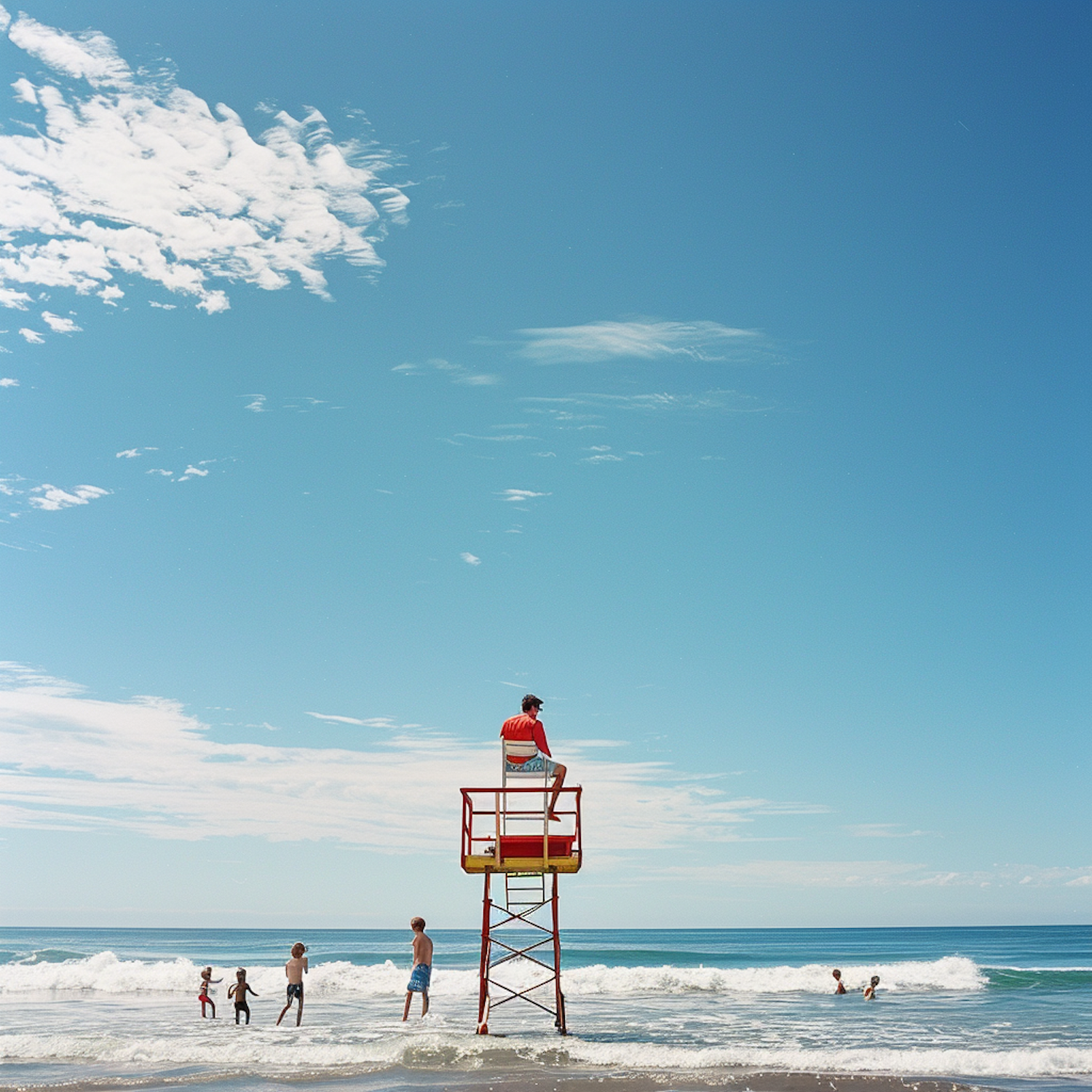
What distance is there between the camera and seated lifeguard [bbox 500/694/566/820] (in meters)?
15.3

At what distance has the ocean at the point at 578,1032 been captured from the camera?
14.8 meters

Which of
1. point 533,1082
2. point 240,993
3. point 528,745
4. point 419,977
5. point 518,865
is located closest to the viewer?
point 533,1082

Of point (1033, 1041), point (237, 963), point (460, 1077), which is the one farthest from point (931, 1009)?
point (237, 963)

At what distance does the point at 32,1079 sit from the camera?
14.6 meters

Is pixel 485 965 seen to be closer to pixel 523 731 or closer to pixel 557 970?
pixel 557 970

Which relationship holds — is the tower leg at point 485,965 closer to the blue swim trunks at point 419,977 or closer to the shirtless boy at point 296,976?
the blue swim trunks at point 419,977

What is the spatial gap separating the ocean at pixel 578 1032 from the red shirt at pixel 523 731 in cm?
505

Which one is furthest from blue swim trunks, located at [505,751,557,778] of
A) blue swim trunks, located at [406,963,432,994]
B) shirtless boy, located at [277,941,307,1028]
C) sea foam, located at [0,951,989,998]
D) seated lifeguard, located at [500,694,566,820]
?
sea foam, located at [0,951,989,998]

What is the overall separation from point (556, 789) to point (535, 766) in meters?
0.78

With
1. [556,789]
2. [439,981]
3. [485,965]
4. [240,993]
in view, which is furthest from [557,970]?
[439,981]

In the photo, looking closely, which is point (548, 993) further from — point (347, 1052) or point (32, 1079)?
point (32, 1079)

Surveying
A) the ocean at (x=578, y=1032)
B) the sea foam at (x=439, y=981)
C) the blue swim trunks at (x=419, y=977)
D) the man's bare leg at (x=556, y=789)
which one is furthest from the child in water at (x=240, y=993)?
the sea foam at (x=439, y=981)

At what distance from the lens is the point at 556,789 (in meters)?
15.8

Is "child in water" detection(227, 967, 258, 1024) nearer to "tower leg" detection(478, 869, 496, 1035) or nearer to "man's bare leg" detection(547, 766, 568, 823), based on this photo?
"tower leg" detection(478, 869, 496, 1035)
